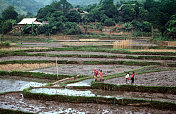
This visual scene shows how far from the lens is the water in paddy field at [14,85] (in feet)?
49.3

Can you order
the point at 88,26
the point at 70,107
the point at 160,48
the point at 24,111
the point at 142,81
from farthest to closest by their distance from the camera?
the point at 88,26
the point at 160,48
the point at 142,81
the point at 70,107
the point at 24,111

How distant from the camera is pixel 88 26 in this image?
184 ft

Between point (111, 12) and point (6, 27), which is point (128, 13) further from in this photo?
point (6, 27)

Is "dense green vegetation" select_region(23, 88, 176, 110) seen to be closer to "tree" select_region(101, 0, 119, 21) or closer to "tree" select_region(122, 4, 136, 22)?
"tree" select_region(122, 4, 136, 22)

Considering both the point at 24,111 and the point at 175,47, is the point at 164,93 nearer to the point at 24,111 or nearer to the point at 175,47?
the point at 24,111

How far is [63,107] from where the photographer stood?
1127 centimetres

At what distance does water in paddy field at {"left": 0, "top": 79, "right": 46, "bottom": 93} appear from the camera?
591 inches

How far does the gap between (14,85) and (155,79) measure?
381 inches

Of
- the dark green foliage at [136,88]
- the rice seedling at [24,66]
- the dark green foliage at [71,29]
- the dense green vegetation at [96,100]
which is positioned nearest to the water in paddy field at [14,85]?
the dense green vegetation at [96,100]

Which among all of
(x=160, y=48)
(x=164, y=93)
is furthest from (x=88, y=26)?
(x=164, y=93)

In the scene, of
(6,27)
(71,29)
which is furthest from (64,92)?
(6,27)

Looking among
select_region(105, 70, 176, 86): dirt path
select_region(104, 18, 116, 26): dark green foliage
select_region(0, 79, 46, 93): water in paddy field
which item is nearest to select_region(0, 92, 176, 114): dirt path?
select_region(0, 79, 46, 93): water in paddy field

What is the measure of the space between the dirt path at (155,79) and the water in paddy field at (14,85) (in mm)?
5246

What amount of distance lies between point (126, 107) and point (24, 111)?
4.70 metres
